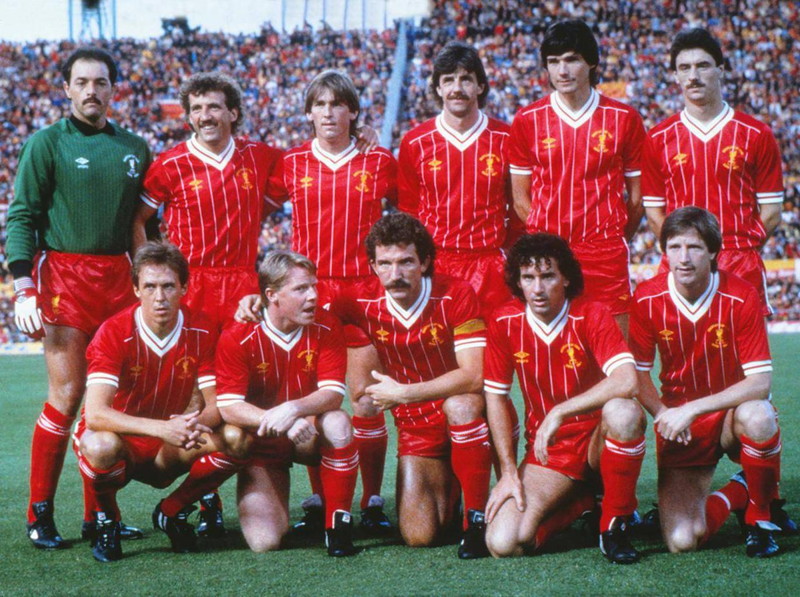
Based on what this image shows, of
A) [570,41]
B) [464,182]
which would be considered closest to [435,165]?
[464,182]

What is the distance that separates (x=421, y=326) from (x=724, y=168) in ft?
4.51

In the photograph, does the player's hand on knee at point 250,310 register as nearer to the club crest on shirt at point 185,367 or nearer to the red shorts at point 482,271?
the club crest on shirt at point 185,367

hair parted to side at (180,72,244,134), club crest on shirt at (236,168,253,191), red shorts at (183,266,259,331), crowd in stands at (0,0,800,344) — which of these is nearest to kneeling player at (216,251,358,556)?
red shorts at (183,266,259,331)

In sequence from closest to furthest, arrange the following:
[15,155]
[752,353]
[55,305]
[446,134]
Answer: [752,353]
[55,305]
[446,134]
[15,155]

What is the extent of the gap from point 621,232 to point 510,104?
17068 millimetres

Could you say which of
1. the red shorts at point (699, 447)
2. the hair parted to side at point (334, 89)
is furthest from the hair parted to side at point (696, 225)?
the hair parted to side at point (334, 89)

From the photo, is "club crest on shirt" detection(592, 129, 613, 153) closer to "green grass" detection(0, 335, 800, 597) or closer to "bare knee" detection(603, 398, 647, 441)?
"bare knee" detection(603, 398, 647, 441)

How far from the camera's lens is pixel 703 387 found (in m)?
3.86

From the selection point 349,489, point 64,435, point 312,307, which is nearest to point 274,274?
point 312,307

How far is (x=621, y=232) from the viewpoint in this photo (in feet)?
14.2

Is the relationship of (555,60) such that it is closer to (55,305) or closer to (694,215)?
(694,215)

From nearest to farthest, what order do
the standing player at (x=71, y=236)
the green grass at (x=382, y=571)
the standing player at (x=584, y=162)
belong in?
the green grass at (x=382, y=571) < the standing player at (x=71, y=236) < the standing player at (x=584, y=162)

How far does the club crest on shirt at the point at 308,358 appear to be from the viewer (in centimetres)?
396

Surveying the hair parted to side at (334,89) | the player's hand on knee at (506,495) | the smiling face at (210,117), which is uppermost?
the hair parted to side at (334,89)
